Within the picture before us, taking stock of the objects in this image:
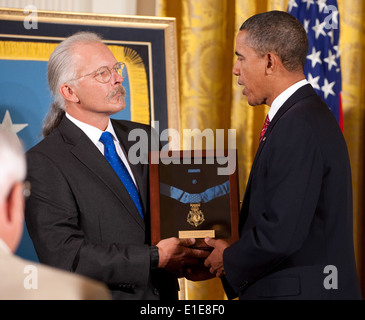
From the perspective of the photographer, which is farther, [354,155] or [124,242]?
[354,155]

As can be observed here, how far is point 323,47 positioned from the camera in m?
3.85

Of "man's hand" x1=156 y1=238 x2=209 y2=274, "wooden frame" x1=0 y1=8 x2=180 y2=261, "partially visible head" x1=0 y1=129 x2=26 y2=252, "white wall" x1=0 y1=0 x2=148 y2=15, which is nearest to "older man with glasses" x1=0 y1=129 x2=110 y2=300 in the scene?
"partially visible head" x1=0 y1=129 x2=26 y2=252

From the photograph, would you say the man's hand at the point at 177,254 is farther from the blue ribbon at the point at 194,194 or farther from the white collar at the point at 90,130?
the white collar at the point at 90,130

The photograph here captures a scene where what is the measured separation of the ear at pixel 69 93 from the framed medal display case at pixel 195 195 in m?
0.49

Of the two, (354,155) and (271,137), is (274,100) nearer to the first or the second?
(271,137)

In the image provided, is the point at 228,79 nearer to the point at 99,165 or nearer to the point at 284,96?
the point at 284,96

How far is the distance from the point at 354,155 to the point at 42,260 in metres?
2.66

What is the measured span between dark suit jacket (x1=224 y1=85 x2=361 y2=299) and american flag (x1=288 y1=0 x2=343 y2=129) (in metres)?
1.37

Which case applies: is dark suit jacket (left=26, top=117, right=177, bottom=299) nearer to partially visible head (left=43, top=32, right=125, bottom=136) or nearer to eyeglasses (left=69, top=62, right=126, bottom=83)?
partially visible head (left=43, top=32, right=125, bottom=136)

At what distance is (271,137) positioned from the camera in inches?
95.3

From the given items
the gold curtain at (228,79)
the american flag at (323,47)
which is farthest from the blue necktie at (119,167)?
the american flag at (323,47)

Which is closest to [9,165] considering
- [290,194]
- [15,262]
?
[15,262]

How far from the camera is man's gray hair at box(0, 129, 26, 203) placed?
3.68ft
